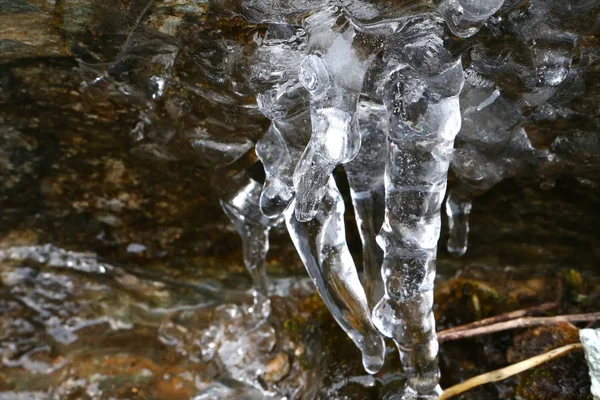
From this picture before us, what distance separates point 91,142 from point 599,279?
73.9 inches

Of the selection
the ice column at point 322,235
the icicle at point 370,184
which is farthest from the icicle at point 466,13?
the ice column at point 322,235

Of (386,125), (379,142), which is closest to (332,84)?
(386,125)

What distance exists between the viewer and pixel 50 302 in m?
2.34

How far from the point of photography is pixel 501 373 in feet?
5.74

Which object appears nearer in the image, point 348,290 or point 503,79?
point 503,79

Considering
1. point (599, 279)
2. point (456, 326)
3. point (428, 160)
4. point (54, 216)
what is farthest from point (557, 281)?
point (54, 216)

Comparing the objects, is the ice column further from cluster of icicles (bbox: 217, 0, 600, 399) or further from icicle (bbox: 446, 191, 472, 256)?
icicle (bbox: 446, 191, 472, 256)

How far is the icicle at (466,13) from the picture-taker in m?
1.08

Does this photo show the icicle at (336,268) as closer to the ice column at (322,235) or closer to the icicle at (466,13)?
the ice column at (322,235)

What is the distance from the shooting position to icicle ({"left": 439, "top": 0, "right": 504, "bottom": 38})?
1.08 m

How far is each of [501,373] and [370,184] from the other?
688 mm

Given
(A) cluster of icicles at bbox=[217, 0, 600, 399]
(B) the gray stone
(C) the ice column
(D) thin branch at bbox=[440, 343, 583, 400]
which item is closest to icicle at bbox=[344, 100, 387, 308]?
(A) cluster of icicles at bbox=[217, 0, 600, 399]

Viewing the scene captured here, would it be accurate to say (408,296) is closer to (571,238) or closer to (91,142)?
(571,238)

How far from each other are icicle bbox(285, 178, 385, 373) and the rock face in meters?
0.12
